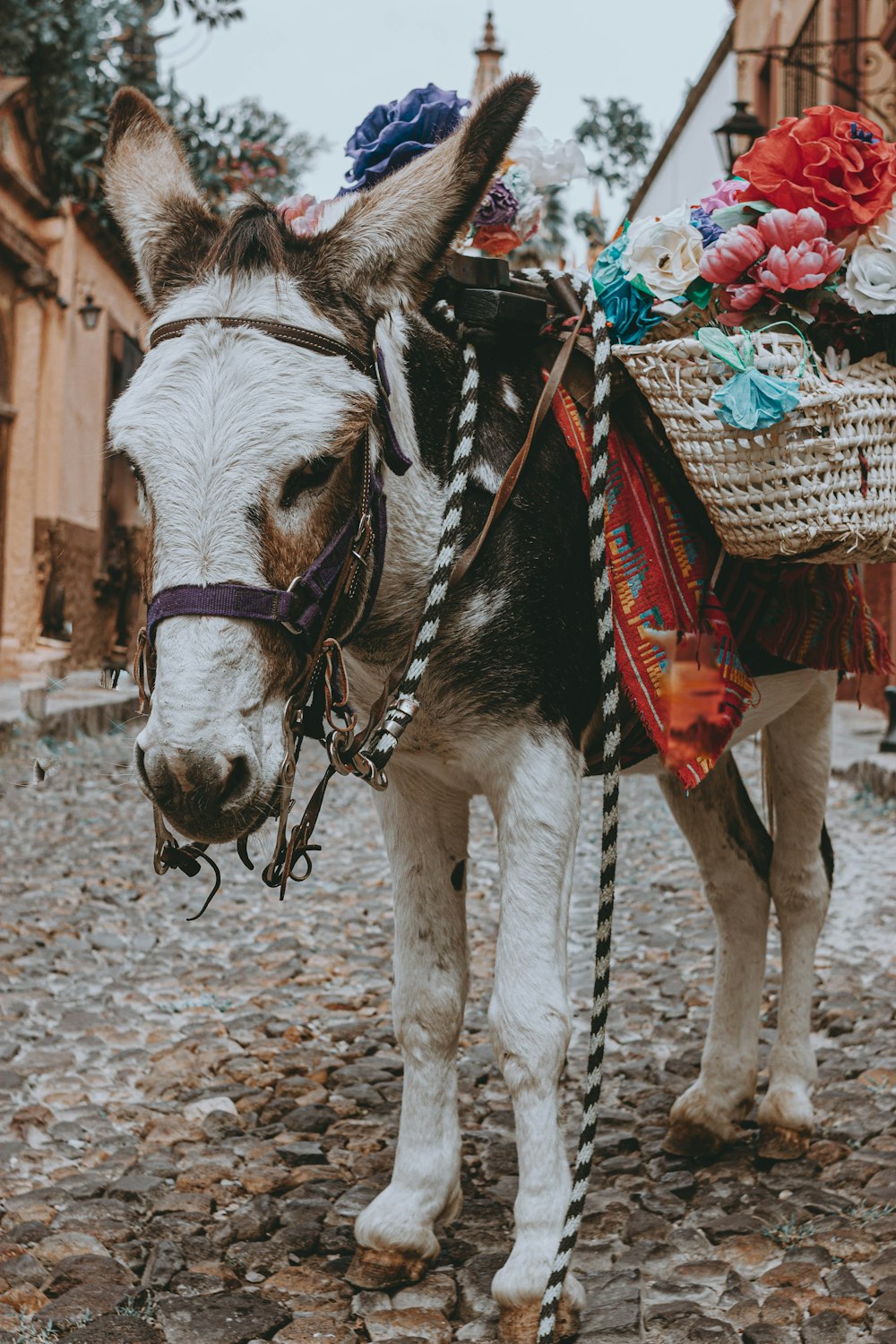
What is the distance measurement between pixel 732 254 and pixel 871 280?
264 millimetres

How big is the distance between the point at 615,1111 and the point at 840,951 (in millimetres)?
1859

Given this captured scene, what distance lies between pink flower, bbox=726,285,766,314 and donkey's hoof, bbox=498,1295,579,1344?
1813 mm

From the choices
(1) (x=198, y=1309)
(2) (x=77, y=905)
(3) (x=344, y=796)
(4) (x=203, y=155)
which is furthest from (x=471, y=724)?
(4) (x=203, y=155)

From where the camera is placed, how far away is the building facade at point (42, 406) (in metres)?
12.9

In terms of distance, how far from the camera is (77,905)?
560 centimetres

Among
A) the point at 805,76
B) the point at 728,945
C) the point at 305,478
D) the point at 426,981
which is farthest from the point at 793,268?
the point at 805,76

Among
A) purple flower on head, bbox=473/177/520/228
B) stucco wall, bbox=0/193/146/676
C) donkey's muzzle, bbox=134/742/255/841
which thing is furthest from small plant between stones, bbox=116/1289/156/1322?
stucco wall, bbox=0/193/146/676

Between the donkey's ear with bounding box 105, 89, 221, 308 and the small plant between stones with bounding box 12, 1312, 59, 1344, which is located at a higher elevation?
the donkey's ear with bounding box 105, 89, 221, 308

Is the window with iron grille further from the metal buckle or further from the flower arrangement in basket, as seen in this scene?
the metal buckle

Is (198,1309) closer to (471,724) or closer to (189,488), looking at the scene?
(471,724)

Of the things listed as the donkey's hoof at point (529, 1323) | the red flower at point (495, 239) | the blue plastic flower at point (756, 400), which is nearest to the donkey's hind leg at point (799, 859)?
the donkey's hoof at point (529, 1323)

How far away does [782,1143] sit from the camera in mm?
3070

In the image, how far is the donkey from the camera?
187cm

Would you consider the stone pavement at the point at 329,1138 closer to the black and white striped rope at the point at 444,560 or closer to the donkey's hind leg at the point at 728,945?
the donkey's hind leg at the point at 728,945
